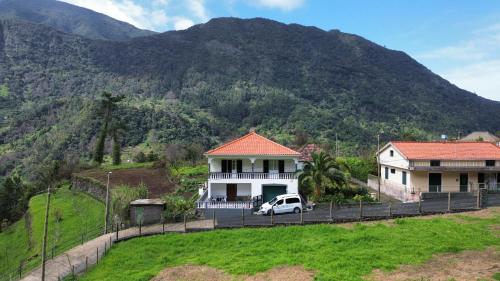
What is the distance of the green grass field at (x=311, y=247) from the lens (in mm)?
19266

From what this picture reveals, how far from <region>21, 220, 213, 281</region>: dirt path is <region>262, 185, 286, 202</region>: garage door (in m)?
8.44

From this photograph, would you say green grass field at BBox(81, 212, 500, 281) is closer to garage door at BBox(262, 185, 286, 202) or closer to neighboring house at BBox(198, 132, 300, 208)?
neighboring house at BBox(198, 132, 300, 208)

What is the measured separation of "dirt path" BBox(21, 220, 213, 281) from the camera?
24353 millimetres

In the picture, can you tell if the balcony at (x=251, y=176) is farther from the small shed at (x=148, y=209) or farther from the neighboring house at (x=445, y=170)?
the neighboring house at (x=445, y=170)

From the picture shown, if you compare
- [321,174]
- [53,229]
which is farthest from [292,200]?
[53,229]

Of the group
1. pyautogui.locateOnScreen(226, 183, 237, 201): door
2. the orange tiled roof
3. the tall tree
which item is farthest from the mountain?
pyautogui.locateOnScreen(226, 183, 237, 201): door

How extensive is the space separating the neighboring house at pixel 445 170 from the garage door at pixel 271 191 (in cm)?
1111

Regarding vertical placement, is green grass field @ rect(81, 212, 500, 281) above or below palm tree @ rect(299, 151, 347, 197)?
below

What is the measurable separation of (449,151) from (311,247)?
2520 centimetres

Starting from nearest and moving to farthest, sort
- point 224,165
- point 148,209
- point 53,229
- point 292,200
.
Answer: point 148,209
point 292,200
point 224,165
point 53,229

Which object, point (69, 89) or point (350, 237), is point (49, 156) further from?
point (69, 89)

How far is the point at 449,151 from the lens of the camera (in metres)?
40.9

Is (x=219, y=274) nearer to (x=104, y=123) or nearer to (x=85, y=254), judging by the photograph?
(x=85, y=254)

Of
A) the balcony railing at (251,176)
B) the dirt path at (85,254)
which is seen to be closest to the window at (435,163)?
the balcony railing at (251,176)
